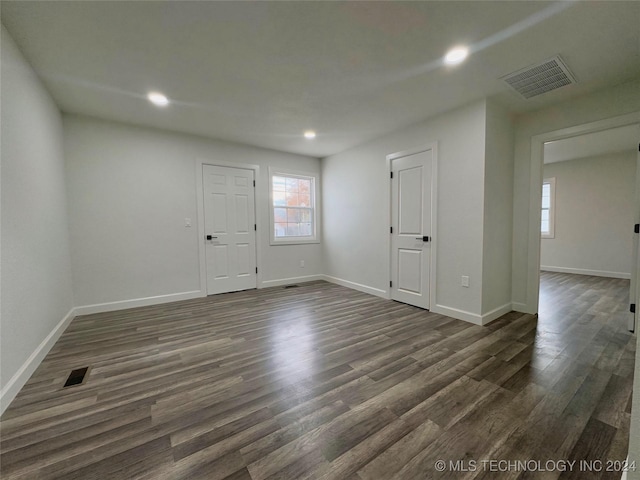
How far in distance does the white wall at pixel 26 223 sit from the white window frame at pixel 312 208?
2825 millimetres

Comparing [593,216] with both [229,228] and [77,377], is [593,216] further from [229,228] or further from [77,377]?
[77,377]

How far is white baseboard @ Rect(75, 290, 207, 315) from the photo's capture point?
3441 millimetres

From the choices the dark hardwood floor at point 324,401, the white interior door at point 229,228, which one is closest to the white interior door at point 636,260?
A: the dark hardwood floor at point 324,401

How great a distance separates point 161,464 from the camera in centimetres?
127

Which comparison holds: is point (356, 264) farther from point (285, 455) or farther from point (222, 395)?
point (285, 455)

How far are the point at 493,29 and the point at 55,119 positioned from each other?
443 centimetres

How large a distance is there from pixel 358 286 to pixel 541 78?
3.52 metres

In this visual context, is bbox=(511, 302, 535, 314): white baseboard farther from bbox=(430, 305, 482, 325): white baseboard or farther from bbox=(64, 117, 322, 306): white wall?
bbox=(64, 117, 322, 306): white wall

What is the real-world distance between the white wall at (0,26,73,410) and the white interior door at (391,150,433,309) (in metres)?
3.95

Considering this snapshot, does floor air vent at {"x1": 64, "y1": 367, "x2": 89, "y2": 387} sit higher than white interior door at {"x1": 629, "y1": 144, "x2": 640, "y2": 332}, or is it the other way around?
white interior door at {"x1": 629, "y1": 144, "x2": 640, "y2": 332}

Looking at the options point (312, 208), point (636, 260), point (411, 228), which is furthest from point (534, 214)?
point (312, 208)

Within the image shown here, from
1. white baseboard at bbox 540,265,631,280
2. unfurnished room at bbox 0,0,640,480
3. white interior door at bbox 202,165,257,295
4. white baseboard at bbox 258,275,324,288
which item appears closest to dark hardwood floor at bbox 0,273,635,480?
unfurnished room at bbox 0,0,640,480

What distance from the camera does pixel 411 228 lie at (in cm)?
372

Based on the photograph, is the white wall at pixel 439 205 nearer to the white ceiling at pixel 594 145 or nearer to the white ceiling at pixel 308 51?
the white ceiling at pixel 308 51
